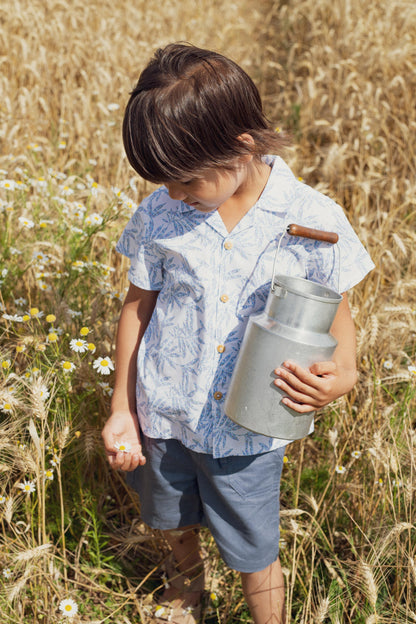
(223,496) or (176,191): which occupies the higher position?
(176,191)

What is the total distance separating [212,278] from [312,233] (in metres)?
0.28

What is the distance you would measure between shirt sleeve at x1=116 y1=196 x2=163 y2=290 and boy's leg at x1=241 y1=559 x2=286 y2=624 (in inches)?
35.0

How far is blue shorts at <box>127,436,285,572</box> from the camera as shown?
5.44 ft

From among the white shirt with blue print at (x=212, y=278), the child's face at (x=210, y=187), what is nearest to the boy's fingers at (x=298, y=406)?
the white shirt with blue print at (x=212, y=278)

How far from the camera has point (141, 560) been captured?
235 cm

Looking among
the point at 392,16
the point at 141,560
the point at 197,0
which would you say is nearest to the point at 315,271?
the point at 141,560

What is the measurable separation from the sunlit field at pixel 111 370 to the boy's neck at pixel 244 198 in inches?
26.5

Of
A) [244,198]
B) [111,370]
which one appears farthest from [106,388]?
[244,198]

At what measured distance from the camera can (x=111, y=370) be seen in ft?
7.39

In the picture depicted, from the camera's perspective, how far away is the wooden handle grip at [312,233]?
1383 millimetres

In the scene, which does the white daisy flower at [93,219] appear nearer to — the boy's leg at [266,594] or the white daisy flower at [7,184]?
the white daisy flower at [7,184]

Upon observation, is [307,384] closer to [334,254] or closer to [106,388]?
[334,254]

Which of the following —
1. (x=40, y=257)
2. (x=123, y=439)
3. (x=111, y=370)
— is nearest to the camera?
(x=123, y=439)

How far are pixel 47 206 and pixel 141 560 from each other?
1604 millimetres
